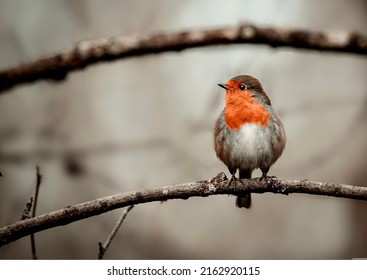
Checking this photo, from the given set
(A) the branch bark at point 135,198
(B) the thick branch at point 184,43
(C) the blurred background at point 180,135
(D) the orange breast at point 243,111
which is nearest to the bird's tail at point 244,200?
(C) the blurred background at point 180,135

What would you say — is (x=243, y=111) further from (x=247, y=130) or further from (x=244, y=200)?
(x=244, y=200)

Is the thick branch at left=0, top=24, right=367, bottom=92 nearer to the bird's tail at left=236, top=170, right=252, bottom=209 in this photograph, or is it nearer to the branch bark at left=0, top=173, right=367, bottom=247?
the branch bark at left=0, top=173, right=367, bottom=247

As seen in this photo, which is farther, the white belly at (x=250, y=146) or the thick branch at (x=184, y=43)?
the white belly at (x=250, y=146)

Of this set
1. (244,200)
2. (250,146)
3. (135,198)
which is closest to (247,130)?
(250,146)

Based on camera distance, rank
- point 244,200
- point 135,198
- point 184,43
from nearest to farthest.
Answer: point 184,43
point 135,198
point 244,200

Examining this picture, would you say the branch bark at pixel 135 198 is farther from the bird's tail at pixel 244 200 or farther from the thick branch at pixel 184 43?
the bird's tail at pixel 244 200
